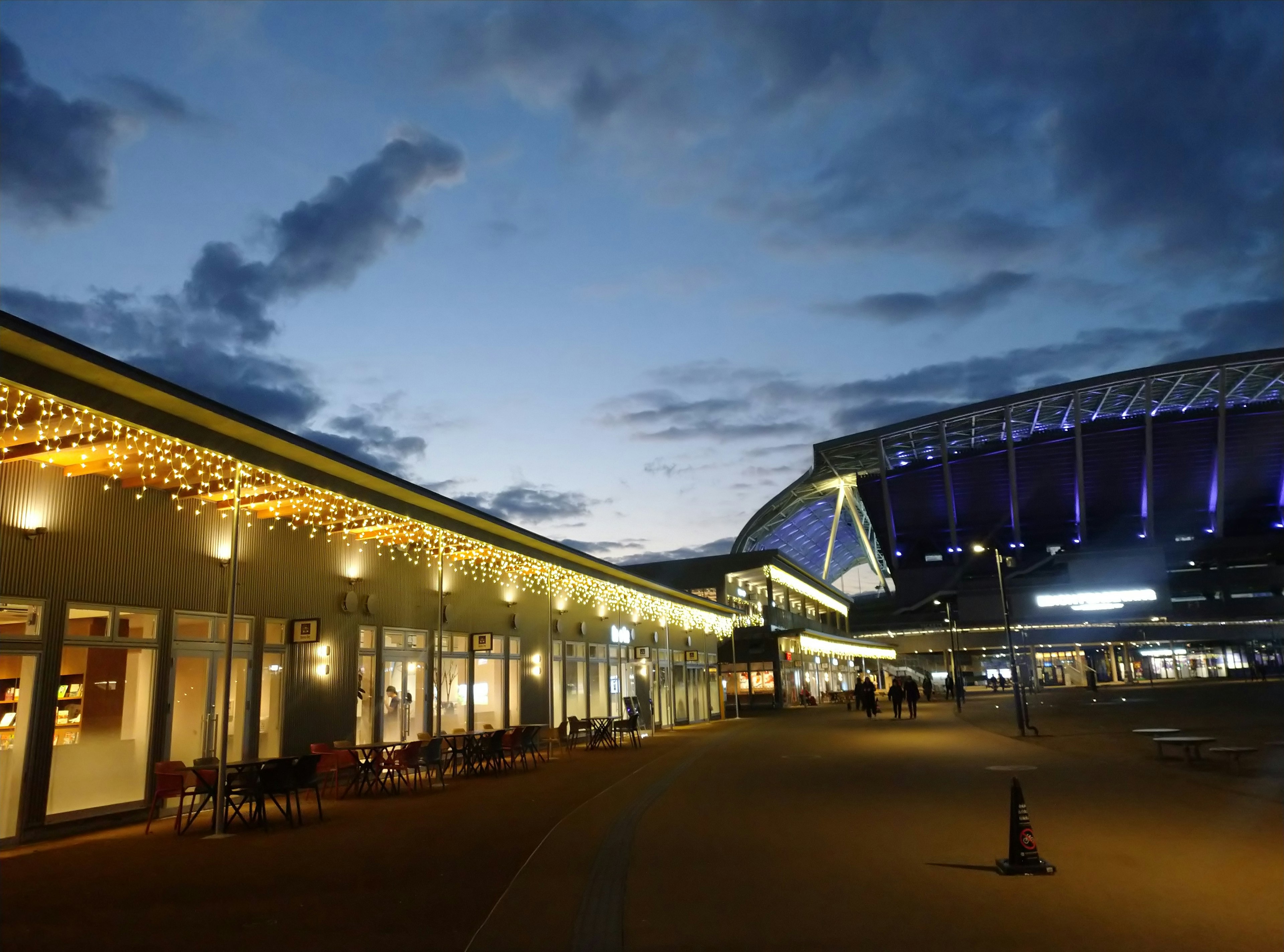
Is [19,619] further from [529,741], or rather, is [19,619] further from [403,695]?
[529,741]

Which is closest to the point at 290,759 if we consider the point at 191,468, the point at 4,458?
the point at 191,468

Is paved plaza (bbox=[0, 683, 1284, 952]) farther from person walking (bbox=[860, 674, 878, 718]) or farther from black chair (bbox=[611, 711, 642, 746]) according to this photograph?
person walking (bbox=[860, 674, 878, 718])

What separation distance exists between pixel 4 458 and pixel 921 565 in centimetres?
6948

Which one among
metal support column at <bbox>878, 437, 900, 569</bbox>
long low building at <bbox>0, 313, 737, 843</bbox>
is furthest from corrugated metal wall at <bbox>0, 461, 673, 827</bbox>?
metal support column at <bbox>878, 437, 900, 569</bbox>

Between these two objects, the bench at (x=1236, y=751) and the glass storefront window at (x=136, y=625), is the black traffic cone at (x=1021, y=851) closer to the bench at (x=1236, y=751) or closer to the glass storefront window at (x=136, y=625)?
the bench at (x=1236, y=751)

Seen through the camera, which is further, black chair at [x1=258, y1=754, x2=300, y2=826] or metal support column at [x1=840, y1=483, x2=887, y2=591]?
metal support column at [x1=840, y1=483, x2=887, y2=591]

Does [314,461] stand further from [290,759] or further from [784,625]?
[784,625]

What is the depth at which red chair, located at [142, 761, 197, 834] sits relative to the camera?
30.2ft

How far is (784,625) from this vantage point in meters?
45.2

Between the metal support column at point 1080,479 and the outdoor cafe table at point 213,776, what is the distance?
62862mm

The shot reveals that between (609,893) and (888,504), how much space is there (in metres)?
65.6

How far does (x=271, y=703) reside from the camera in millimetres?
12570

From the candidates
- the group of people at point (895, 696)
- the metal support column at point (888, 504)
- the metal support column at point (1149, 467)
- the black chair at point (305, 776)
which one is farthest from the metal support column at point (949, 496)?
the black chair at point (305, 776)

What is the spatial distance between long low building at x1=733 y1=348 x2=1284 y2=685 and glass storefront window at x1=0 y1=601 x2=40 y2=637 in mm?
48312
